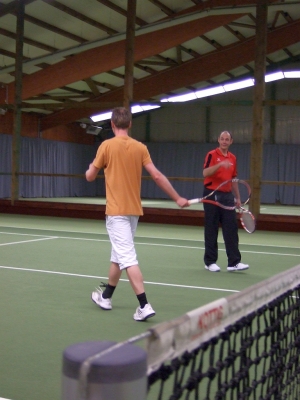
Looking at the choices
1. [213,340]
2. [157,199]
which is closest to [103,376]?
[213,340]

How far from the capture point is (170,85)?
22.1 m

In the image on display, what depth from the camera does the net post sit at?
107 centimetres

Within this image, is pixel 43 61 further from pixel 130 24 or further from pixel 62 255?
pixel 62 255

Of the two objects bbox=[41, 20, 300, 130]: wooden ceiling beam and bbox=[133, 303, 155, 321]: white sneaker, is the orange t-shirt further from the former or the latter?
bbox=[41, 20, 300, 130]: wooden ceiling beam

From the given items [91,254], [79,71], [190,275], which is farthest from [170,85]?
[190,275]

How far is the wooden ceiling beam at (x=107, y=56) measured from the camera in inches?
665

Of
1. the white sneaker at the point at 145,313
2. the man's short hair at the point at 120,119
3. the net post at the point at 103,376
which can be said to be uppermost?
the man's short hair at the point at 120,119

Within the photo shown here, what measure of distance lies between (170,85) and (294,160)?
7.84 metres

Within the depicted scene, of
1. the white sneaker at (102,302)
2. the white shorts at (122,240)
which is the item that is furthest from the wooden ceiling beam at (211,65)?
the white shorts at (122,240)

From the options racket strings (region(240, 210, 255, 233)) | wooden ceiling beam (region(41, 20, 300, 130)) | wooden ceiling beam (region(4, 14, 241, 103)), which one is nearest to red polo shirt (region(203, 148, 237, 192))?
racket strings (region(240, 210, 255, 233))

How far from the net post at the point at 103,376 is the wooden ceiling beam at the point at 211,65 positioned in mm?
20376

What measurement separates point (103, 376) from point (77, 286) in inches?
214

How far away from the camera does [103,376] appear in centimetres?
107

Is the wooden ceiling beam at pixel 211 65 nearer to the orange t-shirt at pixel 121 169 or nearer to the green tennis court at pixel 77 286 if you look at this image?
the green tennis court at pixel 77 286
